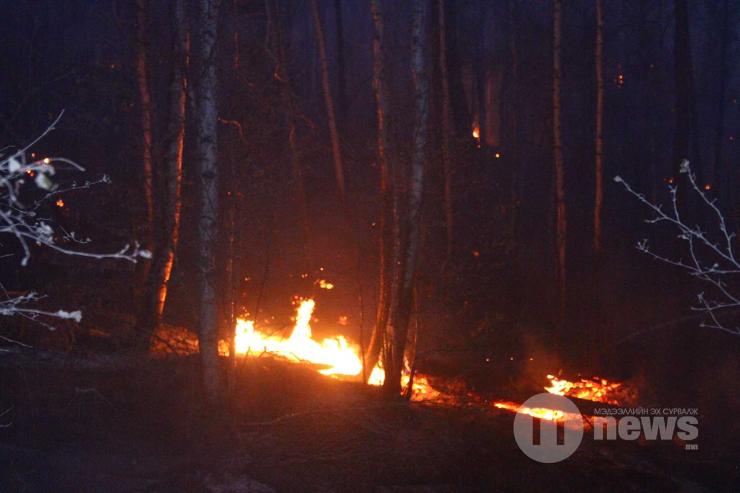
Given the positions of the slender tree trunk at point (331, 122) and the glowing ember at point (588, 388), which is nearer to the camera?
the glowing ember at point (588, 388)

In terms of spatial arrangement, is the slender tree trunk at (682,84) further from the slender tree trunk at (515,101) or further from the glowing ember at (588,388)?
the slender tree trunk at (515,101)

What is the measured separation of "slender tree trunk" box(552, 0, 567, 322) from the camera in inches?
562

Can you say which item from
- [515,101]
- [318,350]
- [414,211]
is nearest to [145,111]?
[414,211]

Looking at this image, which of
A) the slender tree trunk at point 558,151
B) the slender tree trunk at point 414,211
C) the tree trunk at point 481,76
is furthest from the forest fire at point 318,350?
the tree trunk at point 481,76

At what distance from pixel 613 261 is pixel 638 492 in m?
17.0

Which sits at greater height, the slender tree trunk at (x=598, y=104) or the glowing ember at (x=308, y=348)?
the slender tree trunk at (x=598, y=104)

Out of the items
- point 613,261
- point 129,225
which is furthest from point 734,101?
point 129,225

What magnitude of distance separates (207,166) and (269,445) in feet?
11.9

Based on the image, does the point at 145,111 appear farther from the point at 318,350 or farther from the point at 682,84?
the point at 682,84

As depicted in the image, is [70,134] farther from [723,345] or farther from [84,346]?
[723,345]

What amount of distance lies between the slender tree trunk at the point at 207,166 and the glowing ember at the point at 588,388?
823 centimetres

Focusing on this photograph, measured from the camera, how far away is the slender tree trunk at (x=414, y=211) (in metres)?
9.91

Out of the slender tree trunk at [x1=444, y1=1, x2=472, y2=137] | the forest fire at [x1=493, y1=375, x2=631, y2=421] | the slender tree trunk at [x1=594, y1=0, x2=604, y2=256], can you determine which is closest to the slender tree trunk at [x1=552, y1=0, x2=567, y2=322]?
the slender tree trunk at [x1=594, y1=0, x2=604, y2=256]

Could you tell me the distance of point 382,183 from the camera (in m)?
10.5
